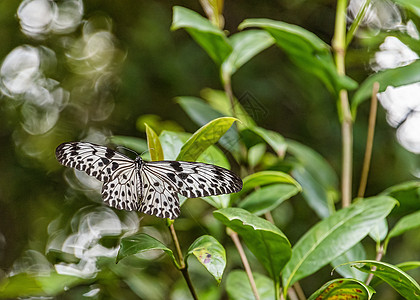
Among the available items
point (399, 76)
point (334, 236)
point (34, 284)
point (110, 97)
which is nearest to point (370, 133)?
point (399, 76)

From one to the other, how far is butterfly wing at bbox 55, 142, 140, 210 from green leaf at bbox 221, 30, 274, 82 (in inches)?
11.4

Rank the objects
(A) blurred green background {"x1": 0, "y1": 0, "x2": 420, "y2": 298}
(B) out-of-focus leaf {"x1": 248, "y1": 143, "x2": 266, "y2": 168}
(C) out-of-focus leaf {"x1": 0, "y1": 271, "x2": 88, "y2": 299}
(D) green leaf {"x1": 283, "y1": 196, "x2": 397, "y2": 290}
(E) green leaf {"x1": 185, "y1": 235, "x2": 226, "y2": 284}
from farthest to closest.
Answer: (A) blurred green background {"x1": 0, "y1": 0, "x2": 420, "y2": 298}, (B) out-of-focus leaf {"x1": 248, "y1": 143, "x2": 266, "y2": 168}, (C) out-of-focus leaf {"x1": 0, "y1": 271, "x2": 88, "y2": 299}, (D) green leaf {"x1": 283, "y1": 196, "x2": 397, "y2": 290}, (E) green leaf {"x1": 185, "y1": 235, "x2": 226, "y2": 284}

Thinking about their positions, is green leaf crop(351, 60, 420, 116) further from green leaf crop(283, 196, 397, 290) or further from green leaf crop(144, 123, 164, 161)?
green leaf crop(144, 123, 164, 161)

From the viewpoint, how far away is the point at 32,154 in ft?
5.28

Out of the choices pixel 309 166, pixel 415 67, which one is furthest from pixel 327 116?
pixel 415 67

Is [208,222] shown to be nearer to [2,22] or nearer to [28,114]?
[28,114]

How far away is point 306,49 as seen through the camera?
68cm

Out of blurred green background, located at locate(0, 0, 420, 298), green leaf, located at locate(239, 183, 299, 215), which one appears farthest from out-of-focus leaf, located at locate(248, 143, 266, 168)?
blurred green background, located at locate(0, 0, 420, 298)

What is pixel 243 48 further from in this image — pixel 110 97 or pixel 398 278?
pixel 110 97

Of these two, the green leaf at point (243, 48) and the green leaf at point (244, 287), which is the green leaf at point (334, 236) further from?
the green leaf at point (243, 48)

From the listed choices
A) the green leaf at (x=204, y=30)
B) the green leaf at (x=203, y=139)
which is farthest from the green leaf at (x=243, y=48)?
the green leaf at (x=203, y=139)

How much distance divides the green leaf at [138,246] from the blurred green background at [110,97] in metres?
0.81

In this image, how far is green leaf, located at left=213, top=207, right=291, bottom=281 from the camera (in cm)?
49

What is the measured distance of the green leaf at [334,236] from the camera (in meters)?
0.56
